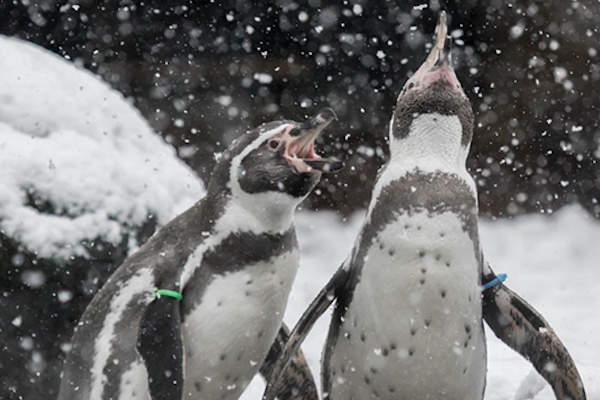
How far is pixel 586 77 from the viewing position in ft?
20.9

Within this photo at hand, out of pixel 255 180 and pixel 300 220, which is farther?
pixel 300 220

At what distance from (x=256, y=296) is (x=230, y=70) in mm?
3939

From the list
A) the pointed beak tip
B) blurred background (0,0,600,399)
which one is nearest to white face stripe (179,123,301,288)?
the pointed beak tip

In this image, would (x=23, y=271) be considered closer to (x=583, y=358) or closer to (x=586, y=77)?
(x=583, y=358)

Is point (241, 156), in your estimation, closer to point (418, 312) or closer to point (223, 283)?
point (223, 283)

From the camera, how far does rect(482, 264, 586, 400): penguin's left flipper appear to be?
2.90 meters

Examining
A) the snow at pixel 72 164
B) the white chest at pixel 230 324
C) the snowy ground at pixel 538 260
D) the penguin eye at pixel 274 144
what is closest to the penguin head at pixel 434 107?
the penguin eye at pixel 274 144

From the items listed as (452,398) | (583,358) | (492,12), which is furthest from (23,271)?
(492,12)

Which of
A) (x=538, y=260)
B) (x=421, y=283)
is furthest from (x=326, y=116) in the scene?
(x=538, y=260)

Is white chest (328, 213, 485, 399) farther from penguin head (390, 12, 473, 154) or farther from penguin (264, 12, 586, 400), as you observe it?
penguin head (390, 12, 473, 154)

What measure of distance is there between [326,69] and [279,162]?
3.93 metres

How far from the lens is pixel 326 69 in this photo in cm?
655

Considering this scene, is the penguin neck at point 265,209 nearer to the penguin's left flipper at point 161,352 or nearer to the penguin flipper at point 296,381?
the penguin's left flipper at point 161,352

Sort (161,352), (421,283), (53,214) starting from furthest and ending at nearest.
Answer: (53,214), (421,283), (161,352)
